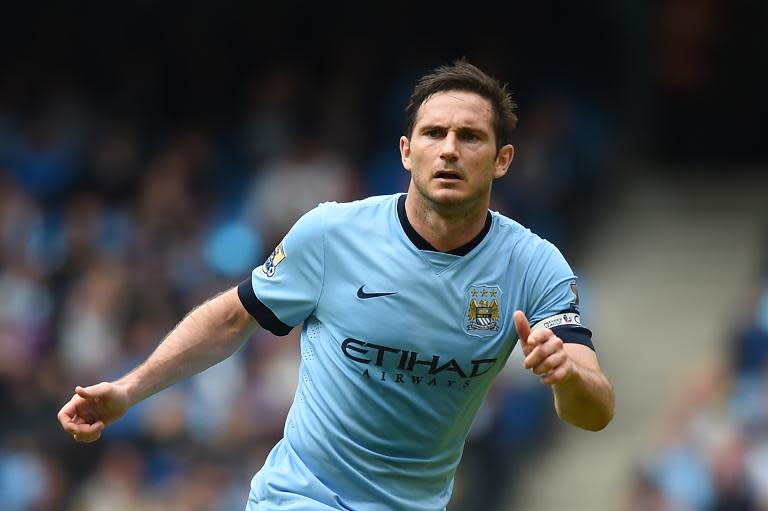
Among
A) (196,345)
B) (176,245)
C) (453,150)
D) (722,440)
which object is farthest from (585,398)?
(176,245)

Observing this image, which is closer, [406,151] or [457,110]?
[457,110]

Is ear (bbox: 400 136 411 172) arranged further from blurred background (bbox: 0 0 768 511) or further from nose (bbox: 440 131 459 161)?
blurred background (bbox: 0 0 768 511)

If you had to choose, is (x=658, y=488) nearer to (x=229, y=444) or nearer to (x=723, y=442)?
(x=723, y=442)

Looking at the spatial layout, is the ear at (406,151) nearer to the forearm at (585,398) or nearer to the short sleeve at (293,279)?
the short sleeve at (293,279)

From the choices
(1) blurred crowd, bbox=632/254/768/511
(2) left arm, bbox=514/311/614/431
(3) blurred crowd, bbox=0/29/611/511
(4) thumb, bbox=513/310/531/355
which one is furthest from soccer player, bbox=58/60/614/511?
(3) blurred crowd, bbox=0/29/611/511

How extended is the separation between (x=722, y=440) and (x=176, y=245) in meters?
5.22

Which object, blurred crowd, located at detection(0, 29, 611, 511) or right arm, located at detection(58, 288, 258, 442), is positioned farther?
blurred crowd, located at detection(0, 29, 611, 511)

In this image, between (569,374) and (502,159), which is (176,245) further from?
(569,374)

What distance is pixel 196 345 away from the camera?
205 inches

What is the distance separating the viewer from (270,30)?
15000mm

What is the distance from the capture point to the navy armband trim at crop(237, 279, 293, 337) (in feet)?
17.1

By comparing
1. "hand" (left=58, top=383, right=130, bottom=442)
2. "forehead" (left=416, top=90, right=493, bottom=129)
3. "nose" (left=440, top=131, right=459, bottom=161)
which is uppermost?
"forehead" (left=416, top=90, right=493, bottom=129)

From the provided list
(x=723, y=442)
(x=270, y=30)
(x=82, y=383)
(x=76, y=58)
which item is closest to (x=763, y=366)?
(x=723, y=442)

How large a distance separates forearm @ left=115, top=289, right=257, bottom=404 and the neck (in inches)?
28.5
